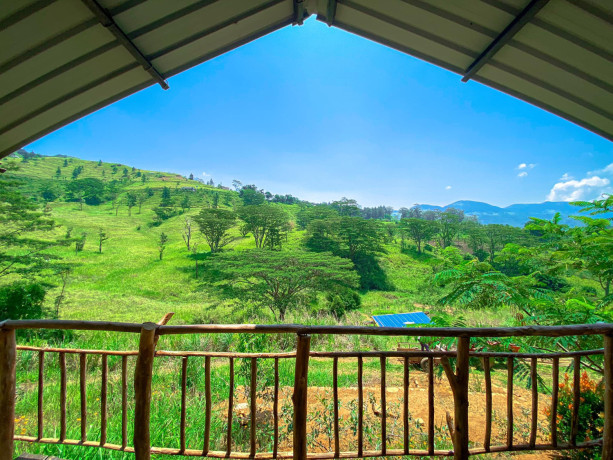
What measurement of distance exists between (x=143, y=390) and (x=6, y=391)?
80 centimetres

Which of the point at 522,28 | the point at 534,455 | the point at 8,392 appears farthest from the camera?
the point at 534,455

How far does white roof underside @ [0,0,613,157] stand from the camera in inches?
47.9

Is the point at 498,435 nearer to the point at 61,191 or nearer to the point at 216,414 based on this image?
the point at 216,414

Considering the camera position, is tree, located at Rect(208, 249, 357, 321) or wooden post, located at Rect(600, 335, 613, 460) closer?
wooden post, located at Rect(600, 335, 613, 460)

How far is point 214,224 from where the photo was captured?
80.0 feet

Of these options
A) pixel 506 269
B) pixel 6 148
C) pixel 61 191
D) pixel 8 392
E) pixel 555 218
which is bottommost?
pixel 506 269

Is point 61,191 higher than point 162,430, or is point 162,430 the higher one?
point 61,191

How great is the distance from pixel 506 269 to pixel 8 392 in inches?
1042

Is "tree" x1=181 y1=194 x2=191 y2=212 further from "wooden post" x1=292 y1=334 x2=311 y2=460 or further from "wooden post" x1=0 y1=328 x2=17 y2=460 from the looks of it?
"wooden post" x1=292 y1=334 x2=311 y2=460

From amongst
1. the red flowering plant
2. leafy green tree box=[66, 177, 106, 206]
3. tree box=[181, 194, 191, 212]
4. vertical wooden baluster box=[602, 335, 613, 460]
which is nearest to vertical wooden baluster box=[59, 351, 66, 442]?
vertical wooden baluster box=[602, 335, 613, 460]

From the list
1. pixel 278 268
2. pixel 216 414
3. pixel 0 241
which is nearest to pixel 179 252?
pixel 0 241

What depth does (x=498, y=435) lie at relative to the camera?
104 inches

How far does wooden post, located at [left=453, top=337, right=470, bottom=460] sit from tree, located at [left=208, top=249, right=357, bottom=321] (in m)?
12.8

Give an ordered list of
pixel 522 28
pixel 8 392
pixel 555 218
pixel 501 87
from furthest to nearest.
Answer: pixel 555 218
pixel 501 87
pixel 8 392
pixel 522 28
